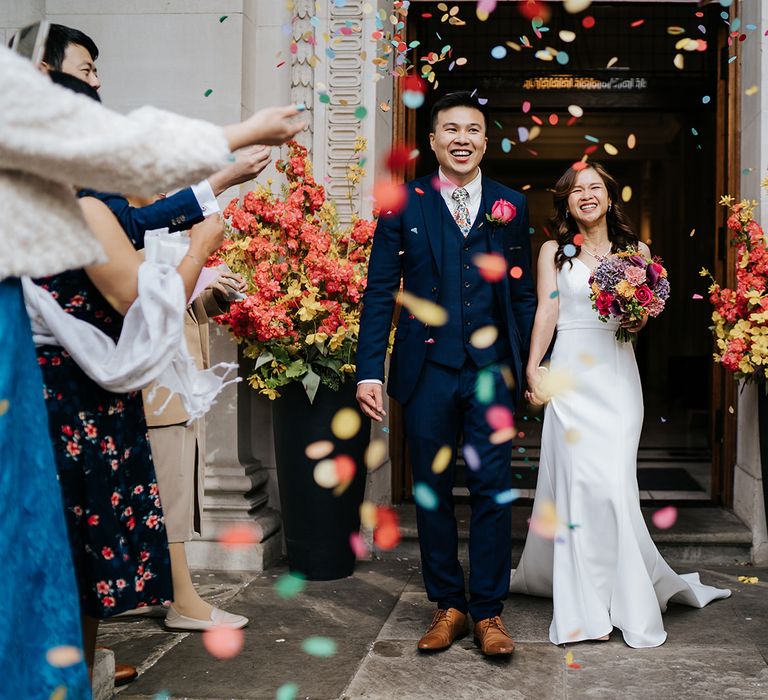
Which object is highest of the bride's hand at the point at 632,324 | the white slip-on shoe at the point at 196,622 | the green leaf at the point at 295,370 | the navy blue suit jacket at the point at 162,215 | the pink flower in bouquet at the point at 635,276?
the navy blue suit jacket at the point at 162,215

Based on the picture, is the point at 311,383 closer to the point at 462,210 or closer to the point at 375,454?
the point at 375,454

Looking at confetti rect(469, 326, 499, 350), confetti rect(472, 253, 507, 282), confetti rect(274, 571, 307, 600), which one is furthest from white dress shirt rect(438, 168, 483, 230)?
confetti rect(274, 571, 307, 600)

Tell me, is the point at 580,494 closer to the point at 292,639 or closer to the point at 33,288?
the point at 292,639

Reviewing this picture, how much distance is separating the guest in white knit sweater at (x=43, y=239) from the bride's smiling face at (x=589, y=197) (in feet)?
7.87

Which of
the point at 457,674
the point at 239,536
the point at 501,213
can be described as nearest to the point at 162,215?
the point at 501,213

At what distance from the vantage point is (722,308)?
459cm

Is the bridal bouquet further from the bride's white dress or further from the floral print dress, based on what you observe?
the floral print dress

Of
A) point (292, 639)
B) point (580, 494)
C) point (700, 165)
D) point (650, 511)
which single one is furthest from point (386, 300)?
point (700, 165)

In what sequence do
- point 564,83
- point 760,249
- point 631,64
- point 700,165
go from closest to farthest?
point 760,249 → point 631,64 → point 564,83 → point 700,165

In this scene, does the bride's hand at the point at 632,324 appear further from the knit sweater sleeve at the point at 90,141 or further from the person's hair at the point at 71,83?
the knit sweater sleeve at the point at 90,141

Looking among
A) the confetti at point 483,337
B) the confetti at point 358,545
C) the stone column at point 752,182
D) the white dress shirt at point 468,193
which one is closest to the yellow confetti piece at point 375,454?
the confetti at point 358,545

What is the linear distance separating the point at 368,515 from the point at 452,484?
1.58 meters

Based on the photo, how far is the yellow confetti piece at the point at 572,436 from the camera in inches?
153

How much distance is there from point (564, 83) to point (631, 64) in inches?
42.6
